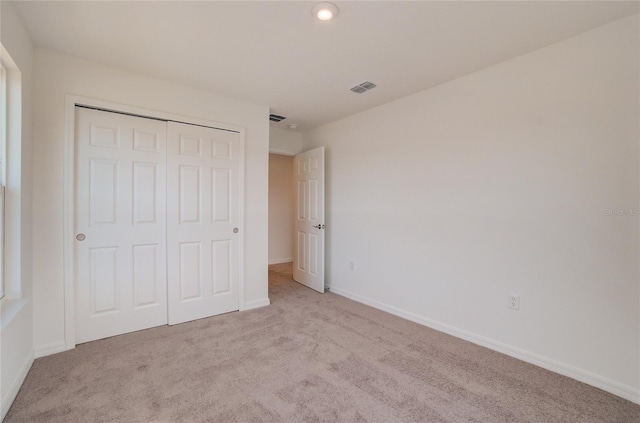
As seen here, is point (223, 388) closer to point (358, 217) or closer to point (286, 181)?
point (358, 217)

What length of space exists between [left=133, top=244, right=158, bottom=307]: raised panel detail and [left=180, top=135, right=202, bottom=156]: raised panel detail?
99 cm

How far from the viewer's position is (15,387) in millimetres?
1744

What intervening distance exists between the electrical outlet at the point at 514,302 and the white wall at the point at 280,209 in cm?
431

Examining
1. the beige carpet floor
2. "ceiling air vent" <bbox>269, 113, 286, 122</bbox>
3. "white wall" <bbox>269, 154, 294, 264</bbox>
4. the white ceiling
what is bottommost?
the beige carpet floor

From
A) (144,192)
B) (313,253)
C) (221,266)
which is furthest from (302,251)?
(144,192)

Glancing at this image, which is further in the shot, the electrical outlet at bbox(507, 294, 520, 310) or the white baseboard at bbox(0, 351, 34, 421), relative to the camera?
the electrical outlet at bbox(507, 294, 520, 310)

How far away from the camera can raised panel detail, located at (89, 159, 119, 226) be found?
243 centimetres

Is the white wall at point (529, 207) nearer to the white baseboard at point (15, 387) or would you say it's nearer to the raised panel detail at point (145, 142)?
the raised panel detail at point (145, 142)

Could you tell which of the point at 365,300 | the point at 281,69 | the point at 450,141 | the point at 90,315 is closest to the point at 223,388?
the point at 90,315

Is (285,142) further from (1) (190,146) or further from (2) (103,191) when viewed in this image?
(2) (103,191)

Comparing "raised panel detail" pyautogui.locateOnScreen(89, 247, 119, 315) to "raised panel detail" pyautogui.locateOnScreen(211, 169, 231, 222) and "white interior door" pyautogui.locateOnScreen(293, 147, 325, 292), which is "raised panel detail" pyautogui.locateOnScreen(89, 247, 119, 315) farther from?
"white interior door" pyautogui.locateOnScreen(293, 147, 325, 292)

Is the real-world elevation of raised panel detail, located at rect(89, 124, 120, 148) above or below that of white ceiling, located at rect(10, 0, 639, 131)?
below

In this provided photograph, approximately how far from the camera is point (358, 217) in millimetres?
3645

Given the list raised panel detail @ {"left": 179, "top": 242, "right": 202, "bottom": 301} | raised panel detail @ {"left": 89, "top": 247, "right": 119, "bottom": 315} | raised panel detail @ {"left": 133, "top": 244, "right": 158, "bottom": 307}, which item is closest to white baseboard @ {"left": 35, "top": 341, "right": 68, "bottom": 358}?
raised panel detail @ {"left": 89, "top": 247, "right": 119, "bottom": 315}
